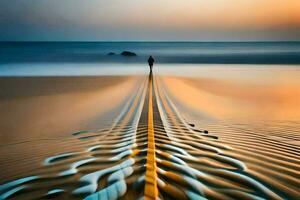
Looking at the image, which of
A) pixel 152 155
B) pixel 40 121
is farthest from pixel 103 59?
pixel 152 155

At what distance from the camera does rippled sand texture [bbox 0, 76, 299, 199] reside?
7.81 ft

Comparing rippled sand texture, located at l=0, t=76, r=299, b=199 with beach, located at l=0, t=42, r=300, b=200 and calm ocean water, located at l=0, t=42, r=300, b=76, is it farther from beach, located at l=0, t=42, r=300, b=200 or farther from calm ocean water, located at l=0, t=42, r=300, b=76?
calm ocean water, located at l=0, t=42, r=300, b=76

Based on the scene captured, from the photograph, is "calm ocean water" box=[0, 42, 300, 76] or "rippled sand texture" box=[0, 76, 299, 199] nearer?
"rippled sand texture" box=[0, 76, 299, 199]

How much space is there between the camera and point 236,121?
6.21m

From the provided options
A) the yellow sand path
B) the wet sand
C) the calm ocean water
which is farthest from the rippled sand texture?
the calm ocean water

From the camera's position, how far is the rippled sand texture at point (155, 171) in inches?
93.7

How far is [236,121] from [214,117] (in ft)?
1.89

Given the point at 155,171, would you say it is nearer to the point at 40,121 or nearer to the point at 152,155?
the point at 152,155

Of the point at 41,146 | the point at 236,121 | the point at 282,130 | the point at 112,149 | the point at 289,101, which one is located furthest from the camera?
the point at 289,101

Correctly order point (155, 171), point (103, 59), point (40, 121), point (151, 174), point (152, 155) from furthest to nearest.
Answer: point (103, 59) → point (40, 121) → point (152, 155) → point (155, 171) → point (151, 174)

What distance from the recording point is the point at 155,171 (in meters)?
2.68

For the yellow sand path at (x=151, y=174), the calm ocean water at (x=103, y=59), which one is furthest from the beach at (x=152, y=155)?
the calm ocean water at (x=103, y=59)

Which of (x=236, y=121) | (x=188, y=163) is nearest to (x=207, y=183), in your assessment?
(x=188, y=163)

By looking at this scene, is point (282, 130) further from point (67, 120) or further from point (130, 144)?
point (67, 120)
